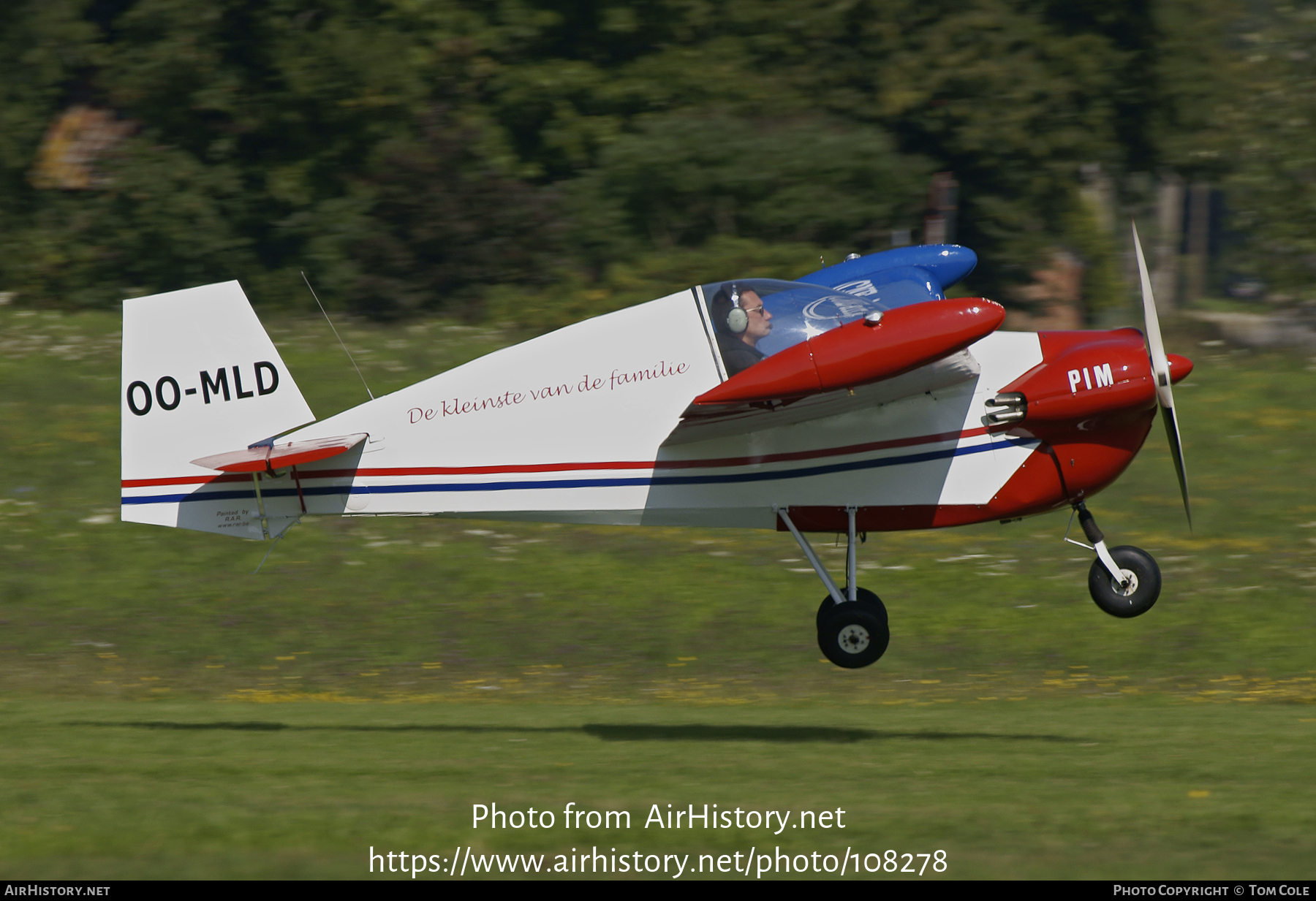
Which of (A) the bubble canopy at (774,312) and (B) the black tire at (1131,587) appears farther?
(B) the black tire at (1131,587)

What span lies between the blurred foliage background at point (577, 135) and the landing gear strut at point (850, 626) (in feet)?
64.6

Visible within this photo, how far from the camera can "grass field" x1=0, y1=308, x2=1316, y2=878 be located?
941 centimetres

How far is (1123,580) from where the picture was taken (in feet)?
37.4

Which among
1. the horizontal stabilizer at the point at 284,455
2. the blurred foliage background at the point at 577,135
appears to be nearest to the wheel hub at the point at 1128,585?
the horizontal stabilizer at the point at 284,455

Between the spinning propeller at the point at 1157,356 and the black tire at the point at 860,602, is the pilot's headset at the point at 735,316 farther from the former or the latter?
the spinning propeller at the point at 1157,356

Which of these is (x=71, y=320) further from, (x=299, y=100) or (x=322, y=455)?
(x=322, y=455)

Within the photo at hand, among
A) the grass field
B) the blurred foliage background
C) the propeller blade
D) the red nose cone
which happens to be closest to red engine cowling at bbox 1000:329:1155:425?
the propeller blade

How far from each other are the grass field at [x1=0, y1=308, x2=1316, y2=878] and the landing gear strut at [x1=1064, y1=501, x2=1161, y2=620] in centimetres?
127

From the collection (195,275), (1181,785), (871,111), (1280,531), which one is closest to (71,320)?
(195,275)

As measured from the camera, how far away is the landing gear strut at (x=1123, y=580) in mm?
11359

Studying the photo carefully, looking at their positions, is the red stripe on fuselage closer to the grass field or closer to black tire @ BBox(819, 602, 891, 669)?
black tire @ BBox(819, 602, 891, 669)

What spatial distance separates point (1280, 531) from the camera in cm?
2030

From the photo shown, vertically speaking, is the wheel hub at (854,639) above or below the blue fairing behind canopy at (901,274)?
below

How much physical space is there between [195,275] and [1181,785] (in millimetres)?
29807
